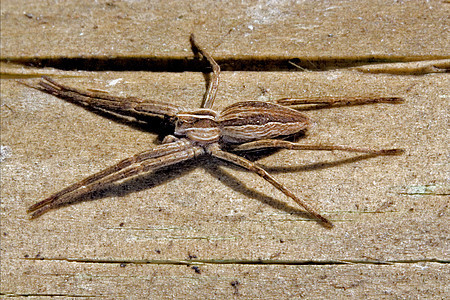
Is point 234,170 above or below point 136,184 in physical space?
above

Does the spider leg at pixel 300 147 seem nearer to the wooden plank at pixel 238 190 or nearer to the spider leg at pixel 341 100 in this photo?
the wooden plank at pixel 238 190

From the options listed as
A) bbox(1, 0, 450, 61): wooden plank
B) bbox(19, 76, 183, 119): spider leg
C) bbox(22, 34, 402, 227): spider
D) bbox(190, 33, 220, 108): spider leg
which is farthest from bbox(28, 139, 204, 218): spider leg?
bbox(1, 0, 450, 61): wooden plank

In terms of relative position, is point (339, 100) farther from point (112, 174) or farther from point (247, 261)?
point (112, 174)

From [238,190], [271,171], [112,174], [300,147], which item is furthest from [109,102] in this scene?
[300,147]

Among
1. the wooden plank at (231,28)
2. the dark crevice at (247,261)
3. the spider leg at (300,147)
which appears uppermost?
the wooden plank at (231,28)

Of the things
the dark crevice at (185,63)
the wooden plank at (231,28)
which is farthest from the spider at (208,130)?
the wooden plank at (231,28)

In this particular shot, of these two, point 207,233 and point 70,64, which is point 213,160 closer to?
point 207,233
